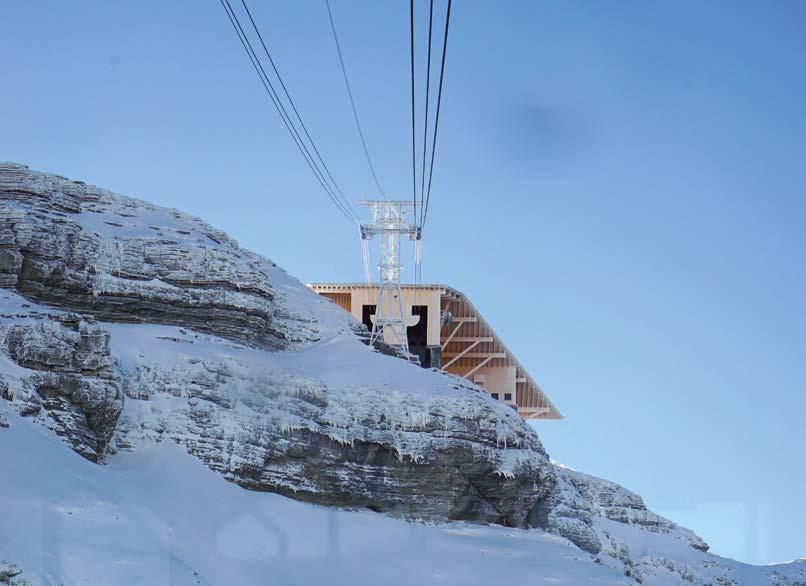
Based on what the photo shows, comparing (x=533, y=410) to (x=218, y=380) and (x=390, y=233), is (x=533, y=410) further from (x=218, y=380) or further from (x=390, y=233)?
(x=218, y=380)

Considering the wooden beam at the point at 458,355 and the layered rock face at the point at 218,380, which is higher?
the wooden beam at the point at 458,355

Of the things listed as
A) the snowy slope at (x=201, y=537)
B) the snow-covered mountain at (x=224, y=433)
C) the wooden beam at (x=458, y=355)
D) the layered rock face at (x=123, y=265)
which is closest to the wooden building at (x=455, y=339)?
the wooden beam at (x=458, y=355)

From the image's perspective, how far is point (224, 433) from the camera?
95.7 feet

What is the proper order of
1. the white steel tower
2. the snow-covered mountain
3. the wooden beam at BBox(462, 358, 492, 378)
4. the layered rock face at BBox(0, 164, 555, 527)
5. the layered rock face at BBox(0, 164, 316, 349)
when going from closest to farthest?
the snow-covered mountain < the layered rock face at BBox(0, 164, 555, 527) < the layered rock face at BBox(0, 164, 316, 349) < the white steel tower < the wooden beam at BBox(462, 358, 492, 378)

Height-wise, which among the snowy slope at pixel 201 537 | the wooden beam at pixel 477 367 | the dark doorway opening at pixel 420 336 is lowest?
the snowy slope at pixel 201 537

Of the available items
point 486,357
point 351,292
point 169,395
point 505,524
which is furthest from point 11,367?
point 486,357

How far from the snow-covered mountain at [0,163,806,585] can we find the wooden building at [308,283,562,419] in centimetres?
2410

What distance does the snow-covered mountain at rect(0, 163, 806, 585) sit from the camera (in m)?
24.1

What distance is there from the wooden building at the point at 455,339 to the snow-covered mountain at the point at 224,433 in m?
24.1

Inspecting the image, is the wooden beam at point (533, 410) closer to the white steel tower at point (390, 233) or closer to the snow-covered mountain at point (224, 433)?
the white steel tower at point (390, 233)

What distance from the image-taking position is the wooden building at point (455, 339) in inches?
2472

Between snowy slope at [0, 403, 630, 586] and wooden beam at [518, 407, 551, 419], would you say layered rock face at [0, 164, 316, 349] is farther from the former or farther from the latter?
wooden beam at [518, 407, 551, 419]

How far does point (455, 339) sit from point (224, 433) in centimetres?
3882

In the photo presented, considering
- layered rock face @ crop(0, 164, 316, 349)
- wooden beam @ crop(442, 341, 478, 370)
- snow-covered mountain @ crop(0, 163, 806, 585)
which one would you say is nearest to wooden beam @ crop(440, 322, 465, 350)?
wooden beam @ crop(442, 341, 478, 370)
